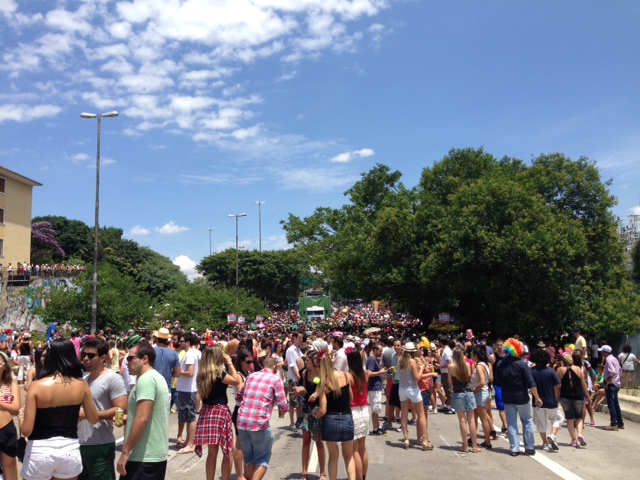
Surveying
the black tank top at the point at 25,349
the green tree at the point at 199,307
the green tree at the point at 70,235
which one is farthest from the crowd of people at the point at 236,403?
the green tree at the point at 70,235

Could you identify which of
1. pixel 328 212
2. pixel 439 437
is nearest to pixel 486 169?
pixel 328 212

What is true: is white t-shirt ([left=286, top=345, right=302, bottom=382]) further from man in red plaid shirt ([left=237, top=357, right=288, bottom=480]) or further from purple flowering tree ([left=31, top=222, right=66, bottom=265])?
purple flowering tree ([left=31, top=222, right=66, bottom=265])

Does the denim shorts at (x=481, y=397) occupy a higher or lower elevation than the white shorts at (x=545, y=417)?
higher

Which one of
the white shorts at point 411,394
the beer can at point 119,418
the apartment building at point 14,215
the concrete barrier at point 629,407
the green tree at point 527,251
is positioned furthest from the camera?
the apartment building at point 14,215

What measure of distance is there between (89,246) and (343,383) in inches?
2753

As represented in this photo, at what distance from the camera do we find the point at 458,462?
8.55 meters

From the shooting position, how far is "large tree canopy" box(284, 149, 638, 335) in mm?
27375

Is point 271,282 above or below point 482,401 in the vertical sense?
above

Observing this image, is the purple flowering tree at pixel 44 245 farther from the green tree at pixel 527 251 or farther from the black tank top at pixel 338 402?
the black tank top at pixel 338 402

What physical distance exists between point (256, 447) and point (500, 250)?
22991mm

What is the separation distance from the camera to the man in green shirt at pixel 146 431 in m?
4.55

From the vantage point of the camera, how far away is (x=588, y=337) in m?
26.9

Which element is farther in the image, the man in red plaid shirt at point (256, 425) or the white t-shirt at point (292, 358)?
the white t-shirt at point (292, 358)

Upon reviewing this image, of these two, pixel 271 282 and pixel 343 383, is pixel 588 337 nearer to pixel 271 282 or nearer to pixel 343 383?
pixel 343 383
